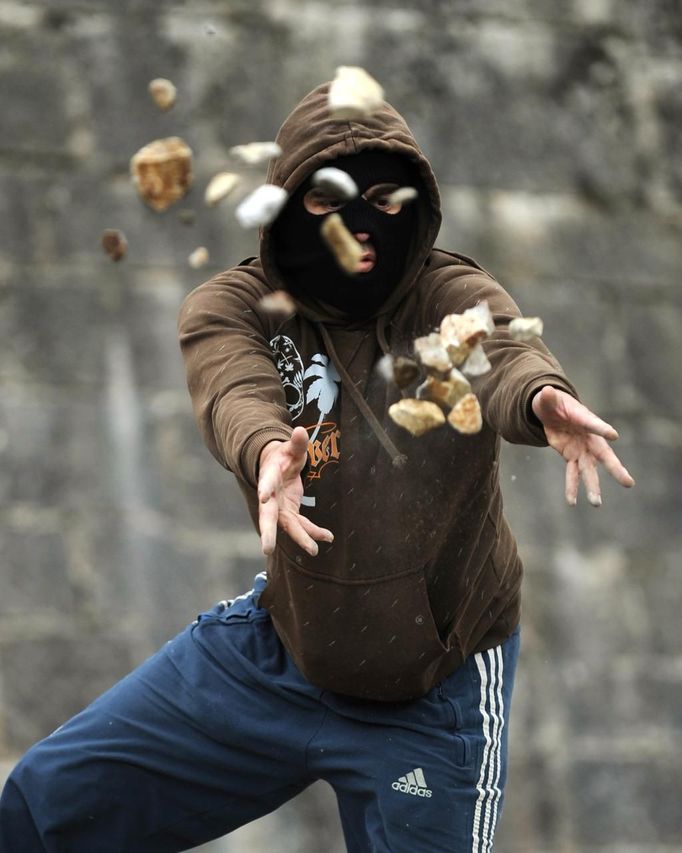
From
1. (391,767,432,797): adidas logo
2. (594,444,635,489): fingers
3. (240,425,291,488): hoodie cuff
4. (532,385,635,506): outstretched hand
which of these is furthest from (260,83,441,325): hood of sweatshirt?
(391,767,432,797): adidas logo

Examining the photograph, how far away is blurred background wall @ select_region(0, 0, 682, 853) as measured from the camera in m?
5.48

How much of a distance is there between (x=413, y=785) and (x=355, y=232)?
44.1 inches

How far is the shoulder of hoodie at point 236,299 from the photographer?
3738 mm

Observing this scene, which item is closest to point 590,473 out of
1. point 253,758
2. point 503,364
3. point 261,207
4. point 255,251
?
point 503,364

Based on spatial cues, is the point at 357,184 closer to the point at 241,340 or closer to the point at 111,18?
the point at 241,340

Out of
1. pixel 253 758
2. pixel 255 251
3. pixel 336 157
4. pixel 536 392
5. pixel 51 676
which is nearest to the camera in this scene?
pixel 536 392

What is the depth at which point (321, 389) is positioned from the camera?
12.1 feet

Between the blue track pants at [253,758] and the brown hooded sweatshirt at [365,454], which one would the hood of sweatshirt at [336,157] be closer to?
the brown hooded sweatshirt at [365,454]

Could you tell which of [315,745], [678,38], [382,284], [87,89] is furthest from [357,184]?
[678,38]

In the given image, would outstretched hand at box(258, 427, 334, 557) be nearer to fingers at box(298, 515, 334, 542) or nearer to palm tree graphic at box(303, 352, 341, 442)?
fingers at box(298, 515, 334, 542)

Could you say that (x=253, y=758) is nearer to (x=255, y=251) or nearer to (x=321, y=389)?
(x=321, y=389)

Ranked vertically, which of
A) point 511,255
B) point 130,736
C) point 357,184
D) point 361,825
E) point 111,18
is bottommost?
point 361,825

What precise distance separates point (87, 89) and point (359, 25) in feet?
2.83

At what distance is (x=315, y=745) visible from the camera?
381cm
